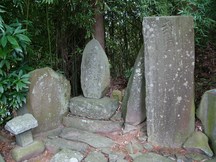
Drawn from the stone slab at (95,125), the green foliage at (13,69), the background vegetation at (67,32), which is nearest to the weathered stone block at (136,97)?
the stone slab at (95,125)

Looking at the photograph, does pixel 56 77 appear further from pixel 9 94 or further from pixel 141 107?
pixel 141 107

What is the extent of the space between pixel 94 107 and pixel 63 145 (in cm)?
48

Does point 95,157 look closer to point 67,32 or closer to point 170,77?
point 170,77

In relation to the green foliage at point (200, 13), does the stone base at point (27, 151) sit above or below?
below

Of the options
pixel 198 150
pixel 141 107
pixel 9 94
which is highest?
pixel 9 94

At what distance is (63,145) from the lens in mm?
2076

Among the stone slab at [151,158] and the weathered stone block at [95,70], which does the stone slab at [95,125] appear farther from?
the stone slab at [151,158]

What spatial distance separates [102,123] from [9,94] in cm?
92

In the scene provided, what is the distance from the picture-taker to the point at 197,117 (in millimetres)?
2205

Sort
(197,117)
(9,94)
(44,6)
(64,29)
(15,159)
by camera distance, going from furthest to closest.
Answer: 1. (64,29)
2. (44,6)
3. (197,117)
4. (9,94)
5. (15,159)

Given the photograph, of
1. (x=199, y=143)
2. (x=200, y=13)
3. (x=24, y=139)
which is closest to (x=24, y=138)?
(x=24, y=139)

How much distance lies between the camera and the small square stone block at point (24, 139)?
1961mm

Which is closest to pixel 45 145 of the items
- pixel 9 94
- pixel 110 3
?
pixel 9 94

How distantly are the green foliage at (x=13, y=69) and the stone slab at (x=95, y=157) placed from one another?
0.77 metres
